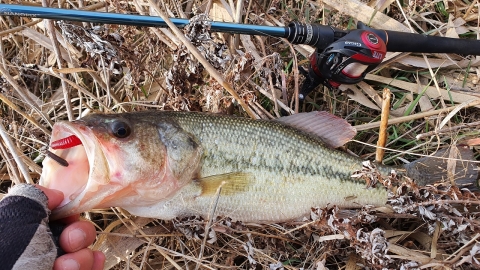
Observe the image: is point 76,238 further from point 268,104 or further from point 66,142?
point 268,104

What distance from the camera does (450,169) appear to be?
2764 millimetres

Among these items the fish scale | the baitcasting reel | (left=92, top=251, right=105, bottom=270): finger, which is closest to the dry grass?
the fish scale

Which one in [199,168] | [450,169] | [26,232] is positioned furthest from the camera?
[450,169]

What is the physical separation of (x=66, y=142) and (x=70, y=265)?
1.93 feet

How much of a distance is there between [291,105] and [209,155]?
975 mm

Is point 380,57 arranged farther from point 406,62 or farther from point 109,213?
point 109,213

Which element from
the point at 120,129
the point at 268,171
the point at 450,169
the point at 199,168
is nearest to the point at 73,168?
the point at 120,129

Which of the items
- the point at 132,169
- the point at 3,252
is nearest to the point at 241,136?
the point at 132,169

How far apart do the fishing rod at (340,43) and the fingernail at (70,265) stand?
1.33 meters

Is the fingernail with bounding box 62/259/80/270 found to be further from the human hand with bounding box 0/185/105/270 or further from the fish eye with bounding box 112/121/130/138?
the fish eye with bounding box 112/121/130/138

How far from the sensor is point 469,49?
3145mm

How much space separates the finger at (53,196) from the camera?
215 cm

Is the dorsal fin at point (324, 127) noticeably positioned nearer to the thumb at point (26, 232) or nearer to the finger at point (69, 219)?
the finger at point (69, 219)

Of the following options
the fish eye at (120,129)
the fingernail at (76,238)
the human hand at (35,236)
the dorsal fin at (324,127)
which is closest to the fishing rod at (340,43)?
the dorsal fin at (324,127)
